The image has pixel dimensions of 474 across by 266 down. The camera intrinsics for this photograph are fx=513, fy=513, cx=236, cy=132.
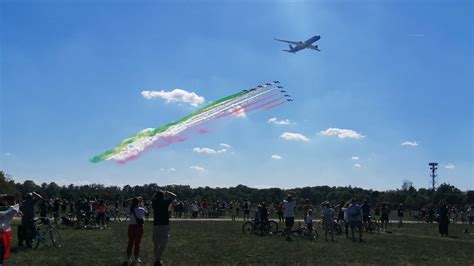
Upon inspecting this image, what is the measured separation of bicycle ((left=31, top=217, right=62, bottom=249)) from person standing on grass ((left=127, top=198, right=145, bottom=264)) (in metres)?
5.20

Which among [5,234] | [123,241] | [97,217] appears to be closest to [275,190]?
[97,217]

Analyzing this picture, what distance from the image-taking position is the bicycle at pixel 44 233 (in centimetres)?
1780

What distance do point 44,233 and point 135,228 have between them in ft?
18.7

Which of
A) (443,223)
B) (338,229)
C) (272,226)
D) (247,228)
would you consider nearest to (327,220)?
(338,229)

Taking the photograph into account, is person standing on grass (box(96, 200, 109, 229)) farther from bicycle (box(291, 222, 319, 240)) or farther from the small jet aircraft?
the small jet aircraft

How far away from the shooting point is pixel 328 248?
749 inches

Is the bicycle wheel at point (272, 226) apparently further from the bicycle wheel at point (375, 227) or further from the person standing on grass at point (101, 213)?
the person standing on grass at point (101, 213)

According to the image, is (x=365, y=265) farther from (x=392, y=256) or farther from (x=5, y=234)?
(x=5, y=234)

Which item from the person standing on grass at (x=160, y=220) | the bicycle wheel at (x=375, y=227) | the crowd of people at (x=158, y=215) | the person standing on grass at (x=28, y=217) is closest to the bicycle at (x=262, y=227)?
the crowd of people at (x=158, y=215)

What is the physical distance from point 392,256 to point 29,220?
12.3 metres

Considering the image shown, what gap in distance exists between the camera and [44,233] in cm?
1812

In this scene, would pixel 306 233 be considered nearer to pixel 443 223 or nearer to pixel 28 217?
pixel 443 223

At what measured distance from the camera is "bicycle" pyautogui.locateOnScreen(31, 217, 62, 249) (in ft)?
58.4

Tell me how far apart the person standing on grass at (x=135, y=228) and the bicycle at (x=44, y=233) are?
520 centimetres
